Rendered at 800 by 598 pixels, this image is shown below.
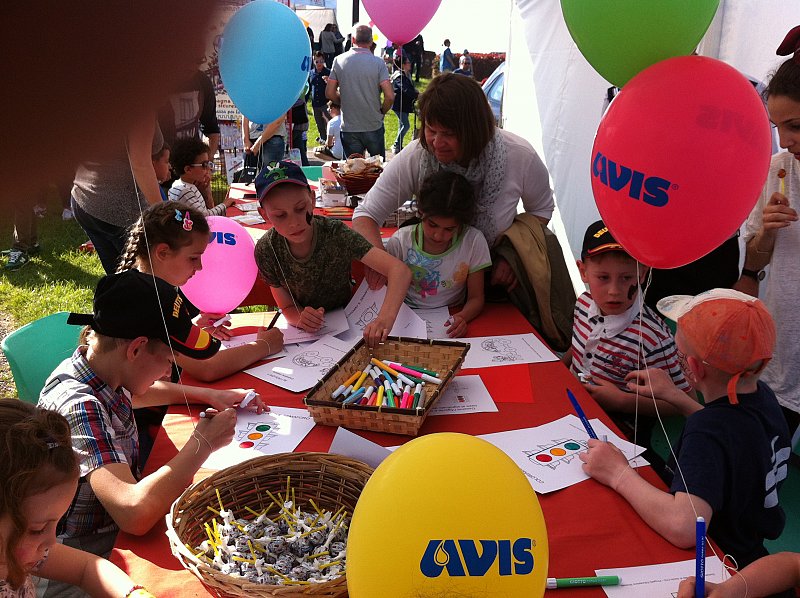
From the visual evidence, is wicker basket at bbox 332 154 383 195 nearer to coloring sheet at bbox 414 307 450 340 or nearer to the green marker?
coloring sheet at bbox 414 307 450 340

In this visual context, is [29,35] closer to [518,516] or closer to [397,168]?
[518,516]

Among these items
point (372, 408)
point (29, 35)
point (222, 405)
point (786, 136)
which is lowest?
point (222, 405)

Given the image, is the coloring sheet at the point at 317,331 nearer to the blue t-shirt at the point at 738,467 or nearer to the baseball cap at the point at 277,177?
the baseball cap at the point at 277,177

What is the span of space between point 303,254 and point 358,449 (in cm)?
115

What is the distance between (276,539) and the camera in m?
1.30

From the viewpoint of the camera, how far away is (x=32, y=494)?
1140 mm

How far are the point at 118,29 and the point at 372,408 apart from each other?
1484mm

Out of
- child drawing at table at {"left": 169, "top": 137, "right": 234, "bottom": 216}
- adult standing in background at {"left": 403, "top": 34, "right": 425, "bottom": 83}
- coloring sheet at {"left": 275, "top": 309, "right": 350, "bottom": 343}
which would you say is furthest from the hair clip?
adult standing in background at {"left": 403, "top": 34, "right": 425, "bottom": 83}

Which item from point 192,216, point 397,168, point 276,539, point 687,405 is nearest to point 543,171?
point 397,168

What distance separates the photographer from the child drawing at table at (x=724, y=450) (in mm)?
1342

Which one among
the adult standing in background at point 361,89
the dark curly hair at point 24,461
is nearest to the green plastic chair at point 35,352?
the dark curly hair at point 24,461

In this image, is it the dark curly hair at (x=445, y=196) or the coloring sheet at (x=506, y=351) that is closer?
the coloring sheet at (x=506, y=351)

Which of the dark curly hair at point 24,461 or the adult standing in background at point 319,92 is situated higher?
the dark curly hair at point 24,461

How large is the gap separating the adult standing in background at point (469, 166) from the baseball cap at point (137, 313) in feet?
3.31
